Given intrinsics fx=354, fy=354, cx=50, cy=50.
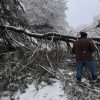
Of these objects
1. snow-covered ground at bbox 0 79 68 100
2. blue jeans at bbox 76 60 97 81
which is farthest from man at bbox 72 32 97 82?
snow-covered ground at bbox 0 79 68 100

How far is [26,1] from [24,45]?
122 feet

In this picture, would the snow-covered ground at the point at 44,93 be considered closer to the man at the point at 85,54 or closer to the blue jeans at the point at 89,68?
the blue jeans at the point at 89,68

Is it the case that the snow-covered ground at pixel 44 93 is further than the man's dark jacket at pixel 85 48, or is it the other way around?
the man's dark jacket at pixel 85 48

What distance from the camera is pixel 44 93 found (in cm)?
1002

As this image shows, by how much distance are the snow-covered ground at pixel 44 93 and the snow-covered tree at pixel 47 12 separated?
125 feet

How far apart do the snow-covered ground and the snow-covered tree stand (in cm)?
3816

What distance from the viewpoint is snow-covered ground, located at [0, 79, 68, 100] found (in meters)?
9.78

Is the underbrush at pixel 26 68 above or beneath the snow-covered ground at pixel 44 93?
above

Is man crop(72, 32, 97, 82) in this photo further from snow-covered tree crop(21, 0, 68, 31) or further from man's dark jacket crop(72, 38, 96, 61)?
snow-covered tree crop(21, 0, 68, 31)

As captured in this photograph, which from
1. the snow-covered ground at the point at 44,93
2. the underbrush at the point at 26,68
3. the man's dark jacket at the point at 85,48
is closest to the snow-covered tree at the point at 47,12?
the underbrush at the point at 26,68

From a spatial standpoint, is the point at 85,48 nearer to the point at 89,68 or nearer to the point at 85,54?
the point at 85,54

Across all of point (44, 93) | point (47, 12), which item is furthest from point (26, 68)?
point (47, 12)

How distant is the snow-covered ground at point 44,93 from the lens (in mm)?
9781

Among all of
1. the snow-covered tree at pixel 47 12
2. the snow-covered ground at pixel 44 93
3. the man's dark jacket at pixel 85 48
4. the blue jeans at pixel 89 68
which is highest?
the snow-covered tree at pixel 47 12
